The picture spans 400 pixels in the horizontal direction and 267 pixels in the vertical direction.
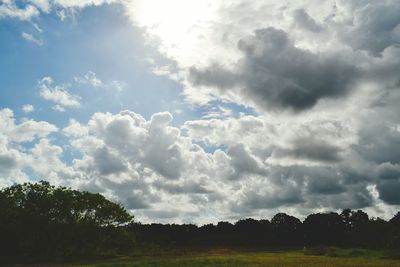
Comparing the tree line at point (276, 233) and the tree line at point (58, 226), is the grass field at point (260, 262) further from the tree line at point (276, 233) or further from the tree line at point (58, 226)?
the tree line at point (276, 233)

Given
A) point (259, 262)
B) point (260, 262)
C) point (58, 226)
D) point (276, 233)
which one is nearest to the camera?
point (259, 262)

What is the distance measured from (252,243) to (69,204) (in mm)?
104662

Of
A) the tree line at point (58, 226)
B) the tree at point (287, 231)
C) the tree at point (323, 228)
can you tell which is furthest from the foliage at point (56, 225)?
the tree at point (323, 228)

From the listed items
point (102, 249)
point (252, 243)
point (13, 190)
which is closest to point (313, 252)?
point (102, 249)

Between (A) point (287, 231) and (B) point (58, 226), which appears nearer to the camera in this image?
(B) point (58, 226)

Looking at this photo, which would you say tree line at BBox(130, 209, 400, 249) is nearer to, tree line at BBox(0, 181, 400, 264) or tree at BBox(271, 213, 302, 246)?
tree at BBox(271, 213, 302, 246)

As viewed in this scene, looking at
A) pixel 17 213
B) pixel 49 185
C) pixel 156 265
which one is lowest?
pixel 156 265

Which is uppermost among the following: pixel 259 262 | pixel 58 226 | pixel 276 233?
pixel 276 233

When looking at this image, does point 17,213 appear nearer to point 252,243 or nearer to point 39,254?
point 39,254

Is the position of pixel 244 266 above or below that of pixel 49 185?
below

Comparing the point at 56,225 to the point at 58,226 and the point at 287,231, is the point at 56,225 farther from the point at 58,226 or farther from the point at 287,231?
the point at 287,231

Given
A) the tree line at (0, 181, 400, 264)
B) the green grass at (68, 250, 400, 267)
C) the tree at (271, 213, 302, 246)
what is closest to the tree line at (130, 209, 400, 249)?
the tree at (271, 213, 302, 246)

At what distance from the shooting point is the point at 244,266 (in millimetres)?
48594

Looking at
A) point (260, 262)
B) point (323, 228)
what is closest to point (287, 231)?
point (323, 228)
